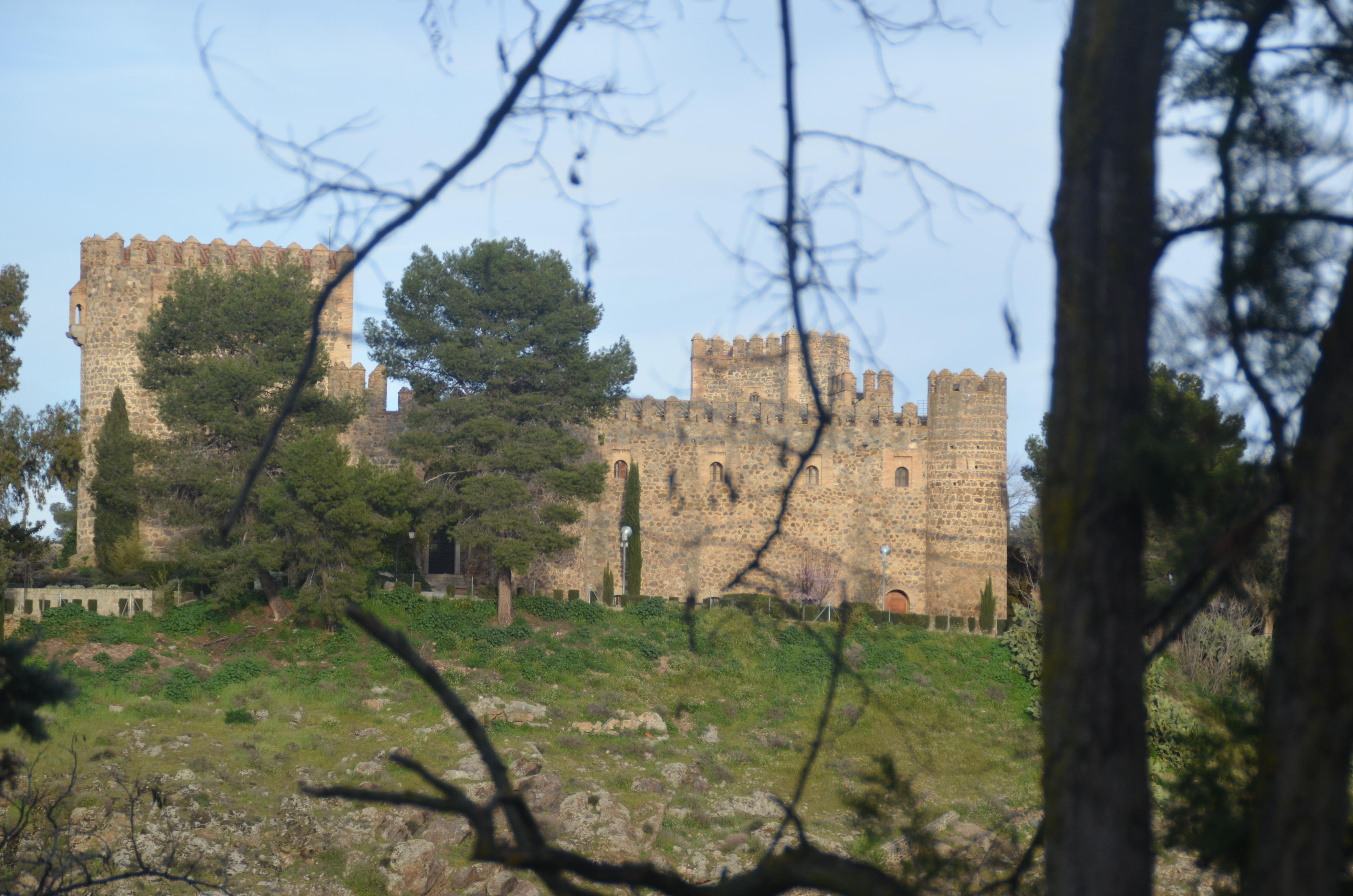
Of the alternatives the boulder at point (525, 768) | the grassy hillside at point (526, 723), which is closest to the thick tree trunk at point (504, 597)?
the grassy hillside at point (526, 723)

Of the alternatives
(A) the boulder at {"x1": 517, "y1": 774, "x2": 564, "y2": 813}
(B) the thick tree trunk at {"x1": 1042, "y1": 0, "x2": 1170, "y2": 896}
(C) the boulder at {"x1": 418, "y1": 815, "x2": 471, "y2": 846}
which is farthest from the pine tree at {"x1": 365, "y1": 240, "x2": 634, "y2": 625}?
(B) the thick tree trunk at {"x1": 1042, "y1": 0, "x2": 1170, "y2": 896}

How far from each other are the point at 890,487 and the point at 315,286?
13286 millimetres

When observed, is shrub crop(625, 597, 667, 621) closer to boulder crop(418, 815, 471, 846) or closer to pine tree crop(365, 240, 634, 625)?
pine tree crop(365, 240, 634, 625)

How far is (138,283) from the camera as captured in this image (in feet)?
74.1

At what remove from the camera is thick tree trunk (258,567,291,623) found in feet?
62.2

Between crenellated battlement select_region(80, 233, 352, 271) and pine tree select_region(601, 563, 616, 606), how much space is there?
8.48m

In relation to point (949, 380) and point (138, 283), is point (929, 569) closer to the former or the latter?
point (949, 380)

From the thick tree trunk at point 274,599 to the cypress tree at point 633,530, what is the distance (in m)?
7.50

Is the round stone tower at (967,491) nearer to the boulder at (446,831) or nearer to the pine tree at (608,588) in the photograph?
the pine tree at (608,588)

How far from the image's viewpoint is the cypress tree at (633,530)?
2444 centimetres

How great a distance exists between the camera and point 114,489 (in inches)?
795

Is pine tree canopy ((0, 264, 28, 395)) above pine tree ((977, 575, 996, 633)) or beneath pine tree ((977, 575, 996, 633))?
above

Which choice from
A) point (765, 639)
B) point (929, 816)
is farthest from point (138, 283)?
point (929, 816)

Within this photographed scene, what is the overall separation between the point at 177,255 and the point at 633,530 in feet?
36.0
